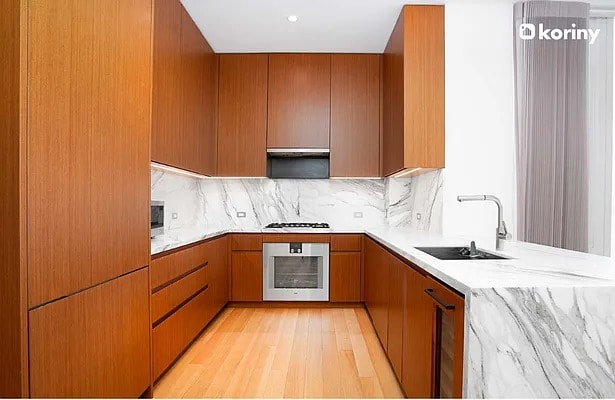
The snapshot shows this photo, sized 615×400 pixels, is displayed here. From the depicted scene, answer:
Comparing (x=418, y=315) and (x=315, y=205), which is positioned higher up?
(x=315, y=205)

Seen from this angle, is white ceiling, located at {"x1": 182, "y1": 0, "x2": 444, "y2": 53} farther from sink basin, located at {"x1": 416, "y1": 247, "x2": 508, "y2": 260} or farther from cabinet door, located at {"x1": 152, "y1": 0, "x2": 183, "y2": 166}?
sink basin, located at {"x1": 416, "y1": 247, "x2": 508, "y2": 260}

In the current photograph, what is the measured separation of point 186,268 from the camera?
2.96 m

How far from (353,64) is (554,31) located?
192 cm

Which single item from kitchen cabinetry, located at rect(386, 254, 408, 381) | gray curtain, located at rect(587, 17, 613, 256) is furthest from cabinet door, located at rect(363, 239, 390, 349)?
gray curtain, located at rect(587, 17, 613, 256)

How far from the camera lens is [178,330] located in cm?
279

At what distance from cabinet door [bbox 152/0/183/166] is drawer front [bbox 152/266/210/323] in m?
0.85

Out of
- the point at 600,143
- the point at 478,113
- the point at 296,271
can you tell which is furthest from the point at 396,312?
the point at 600,143

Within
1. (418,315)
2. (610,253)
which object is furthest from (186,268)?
(610,253)

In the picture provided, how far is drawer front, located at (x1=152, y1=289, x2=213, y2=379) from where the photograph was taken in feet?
8.03

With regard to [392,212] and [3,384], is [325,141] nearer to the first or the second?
[392,212]

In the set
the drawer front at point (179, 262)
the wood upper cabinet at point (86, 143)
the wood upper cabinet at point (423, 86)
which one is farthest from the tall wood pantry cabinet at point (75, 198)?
the wood upper cabinet at point (423, 86)

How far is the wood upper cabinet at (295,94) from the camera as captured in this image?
14.6 ft

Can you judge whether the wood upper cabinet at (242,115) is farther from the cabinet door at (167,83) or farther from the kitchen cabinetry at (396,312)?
the kitchen cabinetry at (396,312)

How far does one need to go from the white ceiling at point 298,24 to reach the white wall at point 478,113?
31 centimetres
